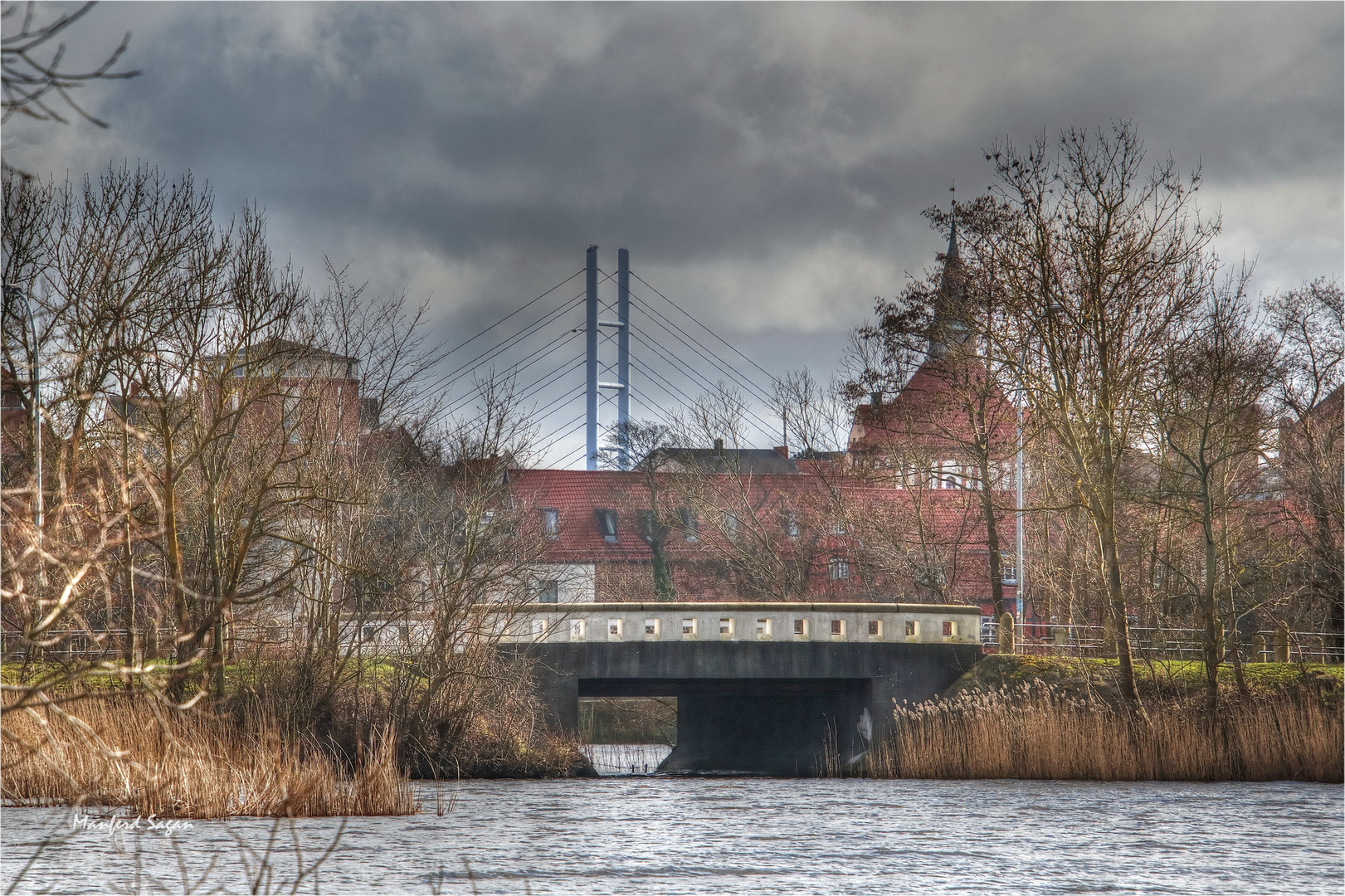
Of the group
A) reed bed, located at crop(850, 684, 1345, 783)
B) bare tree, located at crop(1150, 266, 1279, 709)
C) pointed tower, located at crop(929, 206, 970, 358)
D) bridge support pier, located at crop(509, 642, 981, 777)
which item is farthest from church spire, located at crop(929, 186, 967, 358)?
reed bed, located at crop(850, 684, 1345, 783)

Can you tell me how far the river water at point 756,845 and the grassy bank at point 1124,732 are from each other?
619 mm

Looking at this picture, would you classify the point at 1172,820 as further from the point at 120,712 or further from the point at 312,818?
the point at 120,712

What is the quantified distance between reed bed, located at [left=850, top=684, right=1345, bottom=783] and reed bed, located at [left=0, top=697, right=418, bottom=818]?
7731 millimetres

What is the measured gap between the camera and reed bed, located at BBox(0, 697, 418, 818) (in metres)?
11.9

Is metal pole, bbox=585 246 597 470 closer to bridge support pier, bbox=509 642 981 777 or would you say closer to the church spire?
the church spire

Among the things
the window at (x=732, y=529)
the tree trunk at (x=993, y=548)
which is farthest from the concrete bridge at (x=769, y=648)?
the window at (x=732, y=529)

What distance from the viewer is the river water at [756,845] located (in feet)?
33.0

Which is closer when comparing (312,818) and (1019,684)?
(312,818)

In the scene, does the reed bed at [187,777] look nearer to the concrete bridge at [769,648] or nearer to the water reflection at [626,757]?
the concrete bridge at [769,648]

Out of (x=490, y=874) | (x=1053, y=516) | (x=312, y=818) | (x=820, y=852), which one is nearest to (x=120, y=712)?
(x=312, y=818)

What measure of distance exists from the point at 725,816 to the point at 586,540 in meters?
30.2

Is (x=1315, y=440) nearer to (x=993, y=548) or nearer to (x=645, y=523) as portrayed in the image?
(x=993, y=548)

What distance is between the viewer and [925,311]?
26641 mm
